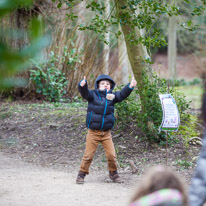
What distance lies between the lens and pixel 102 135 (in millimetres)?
5418

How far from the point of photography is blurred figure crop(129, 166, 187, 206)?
1.51 metres

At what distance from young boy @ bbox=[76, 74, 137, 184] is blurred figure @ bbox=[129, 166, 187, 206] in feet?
12.4

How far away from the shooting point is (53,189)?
5.18 m

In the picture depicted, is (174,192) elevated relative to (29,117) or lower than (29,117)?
elevated

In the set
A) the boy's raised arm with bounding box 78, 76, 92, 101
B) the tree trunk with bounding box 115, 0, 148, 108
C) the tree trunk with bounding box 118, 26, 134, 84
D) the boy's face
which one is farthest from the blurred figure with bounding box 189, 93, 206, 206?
the tree trunk with bounding box 118, 26, 134, 84

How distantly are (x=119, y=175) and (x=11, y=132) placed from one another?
11.9ft

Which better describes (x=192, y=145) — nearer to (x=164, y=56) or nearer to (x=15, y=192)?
(x=15, y=192)

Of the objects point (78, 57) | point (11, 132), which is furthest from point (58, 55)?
point (11, 132)

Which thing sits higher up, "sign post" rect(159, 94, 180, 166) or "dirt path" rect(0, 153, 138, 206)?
"sign post" rect(159, 94, 180, 166)

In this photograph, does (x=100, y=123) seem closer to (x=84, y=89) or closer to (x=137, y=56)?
(x=84, y=89)

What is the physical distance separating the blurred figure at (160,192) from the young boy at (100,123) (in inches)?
149

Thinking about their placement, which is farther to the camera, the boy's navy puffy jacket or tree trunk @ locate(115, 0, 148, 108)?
tree trunk @ locate(115, 0, 148, 108)

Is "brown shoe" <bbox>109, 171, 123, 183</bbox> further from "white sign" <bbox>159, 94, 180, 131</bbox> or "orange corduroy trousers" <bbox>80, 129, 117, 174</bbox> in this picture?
"white sign" <bbox>159, 94, 180, 131</bbox>

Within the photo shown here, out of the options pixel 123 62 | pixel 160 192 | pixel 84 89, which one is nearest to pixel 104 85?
pixel 84 89
